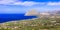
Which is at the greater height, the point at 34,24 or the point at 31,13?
the point at 31,13

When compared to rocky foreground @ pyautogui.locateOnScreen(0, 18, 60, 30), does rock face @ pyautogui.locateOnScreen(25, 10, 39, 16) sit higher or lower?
higher

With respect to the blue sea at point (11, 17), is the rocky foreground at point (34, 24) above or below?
below

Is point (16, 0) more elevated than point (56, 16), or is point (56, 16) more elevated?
point (16, 0)

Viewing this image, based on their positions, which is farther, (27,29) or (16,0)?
(16,0)

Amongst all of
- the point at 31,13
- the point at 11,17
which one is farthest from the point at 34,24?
the point at 11,17

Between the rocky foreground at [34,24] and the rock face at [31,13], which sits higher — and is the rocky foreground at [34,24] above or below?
below

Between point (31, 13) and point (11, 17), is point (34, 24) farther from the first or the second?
point (11, 17)

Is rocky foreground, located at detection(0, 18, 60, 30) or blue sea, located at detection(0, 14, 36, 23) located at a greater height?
blue sea, located at detection(0, 14, 36, 23)

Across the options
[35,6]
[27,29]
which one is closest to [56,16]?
[35,6]

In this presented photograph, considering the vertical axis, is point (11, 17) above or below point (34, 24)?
above

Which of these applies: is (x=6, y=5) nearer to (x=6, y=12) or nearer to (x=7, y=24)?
(x=6, y=12)

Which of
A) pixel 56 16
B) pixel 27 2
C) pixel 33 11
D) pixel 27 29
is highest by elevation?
pixel 27 2
